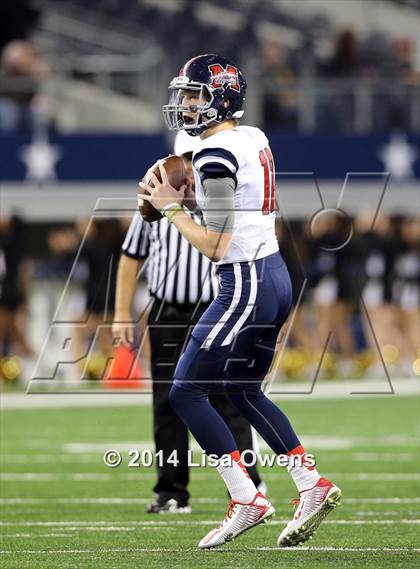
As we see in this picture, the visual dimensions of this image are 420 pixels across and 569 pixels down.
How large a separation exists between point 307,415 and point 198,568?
731 cm

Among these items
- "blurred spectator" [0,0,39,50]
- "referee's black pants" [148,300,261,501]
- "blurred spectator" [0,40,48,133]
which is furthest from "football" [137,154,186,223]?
"blurred spectator" [0,0,39,50]

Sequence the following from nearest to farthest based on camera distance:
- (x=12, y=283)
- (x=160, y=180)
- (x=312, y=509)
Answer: (x=312, y=509), (x=160, y=180), (x=12, y=283)

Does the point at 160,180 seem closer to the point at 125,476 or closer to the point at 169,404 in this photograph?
the point at 169,404

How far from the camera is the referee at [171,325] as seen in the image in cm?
721

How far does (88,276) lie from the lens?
16.1 meters

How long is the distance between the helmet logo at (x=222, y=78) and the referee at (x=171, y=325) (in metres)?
1.56

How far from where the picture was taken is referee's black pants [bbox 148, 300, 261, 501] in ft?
23.8

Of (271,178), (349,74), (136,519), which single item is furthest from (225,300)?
(349,74)

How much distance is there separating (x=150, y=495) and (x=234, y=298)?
258 cm

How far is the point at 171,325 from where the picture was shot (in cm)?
730

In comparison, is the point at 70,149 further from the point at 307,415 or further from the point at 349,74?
the point at 307,415

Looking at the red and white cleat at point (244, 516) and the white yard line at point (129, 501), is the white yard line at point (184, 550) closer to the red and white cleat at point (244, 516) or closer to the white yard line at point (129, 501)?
the red and white cleat at point (244, 516)

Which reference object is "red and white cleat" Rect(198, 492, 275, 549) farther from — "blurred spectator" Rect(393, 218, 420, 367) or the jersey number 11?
"blurred spectator" Rect(393, 218, 420, 367)

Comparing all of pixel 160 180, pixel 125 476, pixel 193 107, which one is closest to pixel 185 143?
pixel 160 180
